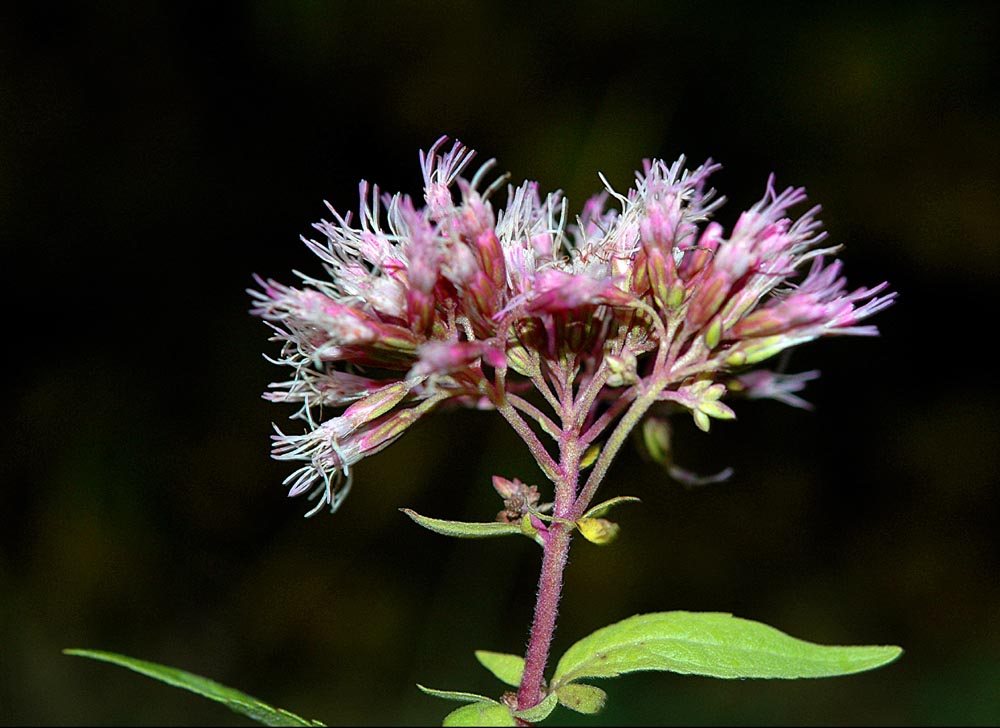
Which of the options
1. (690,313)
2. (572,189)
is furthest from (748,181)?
(690,313)

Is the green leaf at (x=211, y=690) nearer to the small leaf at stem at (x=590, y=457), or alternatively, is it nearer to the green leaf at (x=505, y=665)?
the green leaf at (x=505, y=665)

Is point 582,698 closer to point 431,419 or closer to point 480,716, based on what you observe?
point 480,716

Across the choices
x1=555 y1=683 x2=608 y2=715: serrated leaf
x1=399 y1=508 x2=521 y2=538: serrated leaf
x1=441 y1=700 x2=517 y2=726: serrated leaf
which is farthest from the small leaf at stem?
x1=441 y1=700 x2=517 y2=726: serrated leaf

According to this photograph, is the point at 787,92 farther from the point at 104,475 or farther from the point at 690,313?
the point at 104,475

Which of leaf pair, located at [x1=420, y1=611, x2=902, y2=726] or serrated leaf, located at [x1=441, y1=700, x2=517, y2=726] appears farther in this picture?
leaf pair, located at [x1=420, y1=611, x2=902, y2=726]

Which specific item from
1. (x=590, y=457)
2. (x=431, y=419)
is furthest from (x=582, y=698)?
(x=431, y=419)

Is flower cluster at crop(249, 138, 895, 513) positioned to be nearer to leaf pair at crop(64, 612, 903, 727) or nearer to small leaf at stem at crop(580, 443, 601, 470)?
small leaf at stem at crop(580, 443, 601, 470)

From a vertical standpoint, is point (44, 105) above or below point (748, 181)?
below
